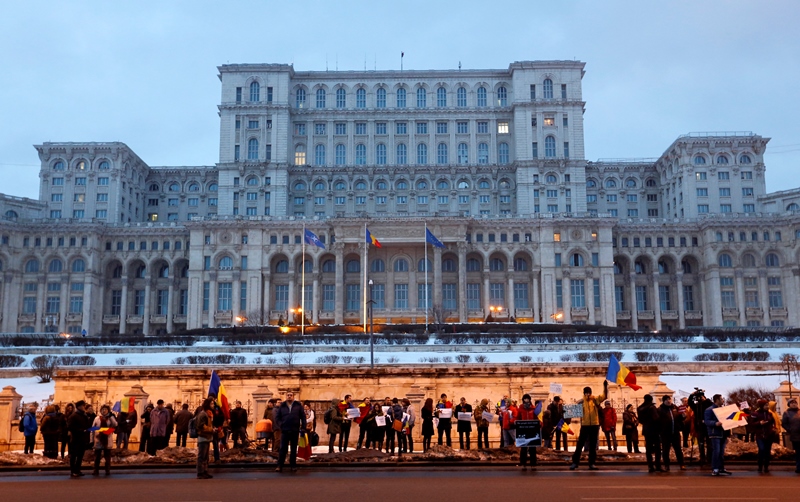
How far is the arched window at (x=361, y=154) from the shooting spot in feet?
374

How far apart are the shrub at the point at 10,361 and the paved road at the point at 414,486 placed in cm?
4103

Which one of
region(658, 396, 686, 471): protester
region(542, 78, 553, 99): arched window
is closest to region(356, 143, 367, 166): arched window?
region(542, 78, 553, 99): arched window

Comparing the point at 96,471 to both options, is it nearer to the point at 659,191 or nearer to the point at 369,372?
the point at 369,372

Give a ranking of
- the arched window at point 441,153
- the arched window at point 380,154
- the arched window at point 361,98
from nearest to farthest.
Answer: the arched window at point 441,153
the arched window at point 380,154
the arched window at point 361,98

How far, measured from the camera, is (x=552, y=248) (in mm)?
101875

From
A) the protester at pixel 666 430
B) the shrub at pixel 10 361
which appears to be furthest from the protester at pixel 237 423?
the shrub at pixel 10 361

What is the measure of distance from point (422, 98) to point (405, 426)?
9528 centimetres

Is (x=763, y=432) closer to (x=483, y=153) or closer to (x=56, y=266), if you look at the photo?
(x=483, y=153)

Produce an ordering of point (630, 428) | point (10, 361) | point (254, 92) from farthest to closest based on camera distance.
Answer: point (254, 92) → point (10, 361) → point (630, 428)

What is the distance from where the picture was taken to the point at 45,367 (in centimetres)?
5366

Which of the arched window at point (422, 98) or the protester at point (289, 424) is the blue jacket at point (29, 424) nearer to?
the protester at point (289, 424)

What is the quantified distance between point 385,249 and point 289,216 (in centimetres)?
1375

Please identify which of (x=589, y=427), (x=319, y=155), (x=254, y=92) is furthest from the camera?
(x=319, y=155)

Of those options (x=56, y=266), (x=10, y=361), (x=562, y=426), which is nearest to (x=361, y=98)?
(x=56, y=266)
